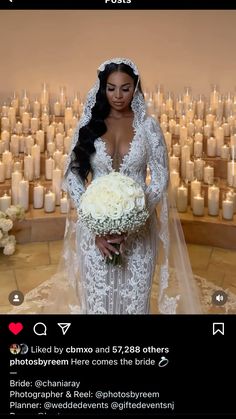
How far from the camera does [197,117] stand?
3139mm

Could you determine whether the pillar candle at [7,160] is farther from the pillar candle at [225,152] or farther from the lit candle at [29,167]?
the pillar candle at [225,152]

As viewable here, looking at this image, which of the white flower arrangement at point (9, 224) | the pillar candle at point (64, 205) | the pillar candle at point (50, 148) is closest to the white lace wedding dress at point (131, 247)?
the white flower arrangement at point (9, 224)

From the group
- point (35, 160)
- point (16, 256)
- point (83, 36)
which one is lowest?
point (16, 256)

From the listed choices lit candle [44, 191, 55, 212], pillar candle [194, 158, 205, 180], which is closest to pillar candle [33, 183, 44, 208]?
lit candle [44, 191, 55, 212]

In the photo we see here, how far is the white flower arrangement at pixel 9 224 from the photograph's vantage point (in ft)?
7.21

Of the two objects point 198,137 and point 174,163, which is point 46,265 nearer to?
point 174,163

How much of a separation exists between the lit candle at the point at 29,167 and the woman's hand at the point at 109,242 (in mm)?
1456

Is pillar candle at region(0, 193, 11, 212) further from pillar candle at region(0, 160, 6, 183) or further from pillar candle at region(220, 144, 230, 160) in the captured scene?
pillar candle at region(220, 144, 230, 160)

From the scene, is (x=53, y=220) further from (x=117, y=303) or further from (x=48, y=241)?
(x=117, y=303)

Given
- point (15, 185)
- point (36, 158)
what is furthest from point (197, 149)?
point (15, 185)

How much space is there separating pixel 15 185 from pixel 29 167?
16 cm

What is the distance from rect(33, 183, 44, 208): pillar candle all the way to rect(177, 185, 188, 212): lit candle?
63 centimetres
